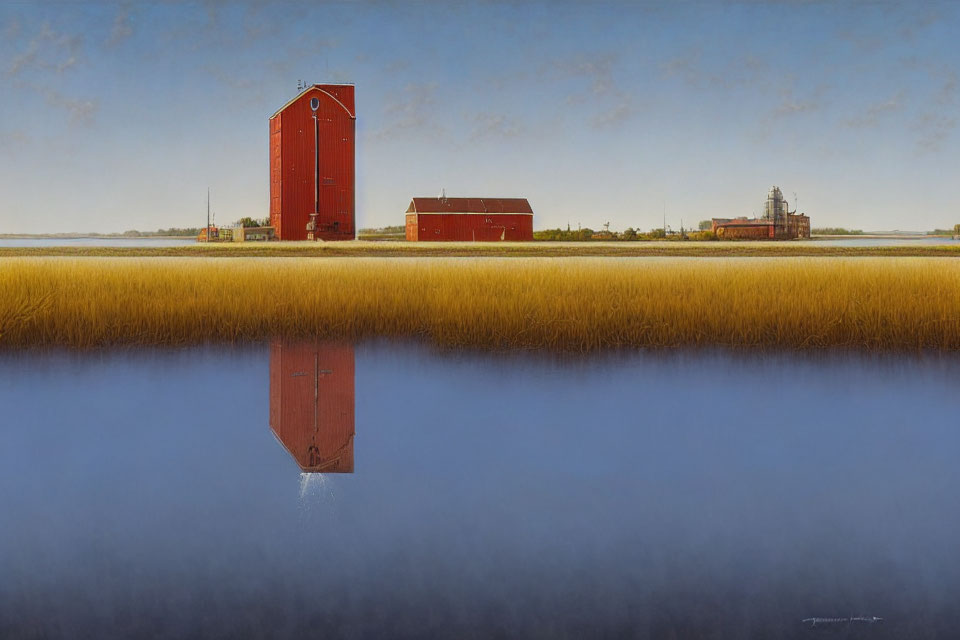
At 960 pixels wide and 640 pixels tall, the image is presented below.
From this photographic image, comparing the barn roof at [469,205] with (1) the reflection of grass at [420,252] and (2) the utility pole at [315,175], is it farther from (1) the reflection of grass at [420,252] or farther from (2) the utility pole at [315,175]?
(1) the reflection of grass at [420,252]

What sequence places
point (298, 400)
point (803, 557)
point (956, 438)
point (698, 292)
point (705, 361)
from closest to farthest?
point (803, 557) < point (956, 438) < point (298, 400) < point (705, 361) < point (698, 292)

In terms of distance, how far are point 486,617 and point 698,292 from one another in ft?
38.3

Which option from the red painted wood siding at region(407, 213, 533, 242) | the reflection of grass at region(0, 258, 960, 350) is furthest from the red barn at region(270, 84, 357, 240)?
the reflection of grass at region(0, 258, 960, 350)

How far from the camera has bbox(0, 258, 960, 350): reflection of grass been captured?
11.7 metres

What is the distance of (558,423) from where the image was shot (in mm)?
7102

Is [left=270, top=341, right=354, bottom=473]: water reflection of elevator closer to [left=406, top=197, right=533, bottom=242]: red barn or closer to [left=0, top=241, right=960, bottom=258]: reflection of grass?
[left=0, top=241, right=960, bottom=258]: reflection of grass

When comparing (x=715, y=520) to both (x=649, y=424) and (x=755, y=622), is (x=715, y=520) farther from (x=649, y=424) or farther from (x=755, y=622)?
(x=649, y=424)

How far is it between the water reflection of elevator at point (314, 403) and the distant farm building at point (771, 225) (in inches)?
3016

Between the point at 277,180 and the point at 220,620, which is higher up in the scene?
the point at 277,180

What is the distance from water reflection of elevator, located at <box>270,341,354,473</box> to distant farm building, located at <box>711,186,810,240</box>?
76.6m

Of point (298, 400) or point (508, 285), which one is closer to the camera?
point (298, 400)

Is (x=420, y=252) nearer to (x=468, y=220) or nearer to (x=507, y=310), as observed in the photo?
(x=507, y=310)

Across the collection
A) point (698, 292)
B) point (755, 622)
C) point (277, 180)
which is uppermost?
point (277, 180)

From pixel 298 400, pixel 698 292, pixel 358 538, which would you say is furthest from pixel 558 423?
pixel 698 292
